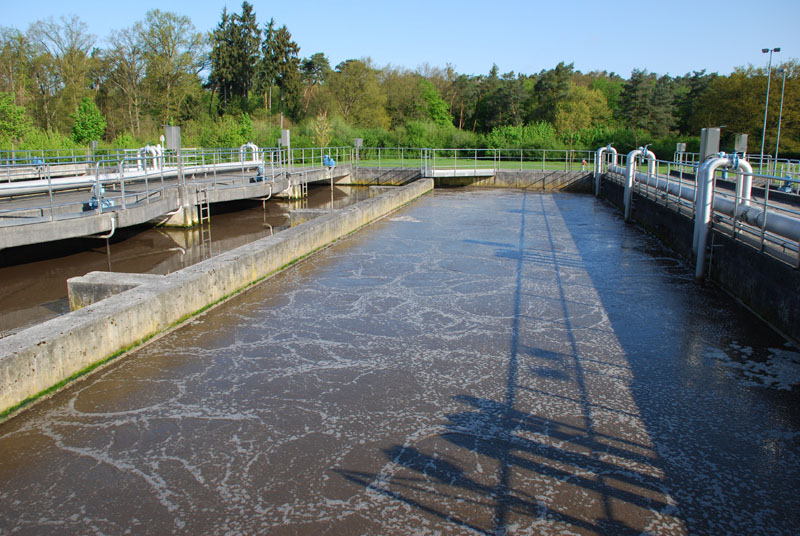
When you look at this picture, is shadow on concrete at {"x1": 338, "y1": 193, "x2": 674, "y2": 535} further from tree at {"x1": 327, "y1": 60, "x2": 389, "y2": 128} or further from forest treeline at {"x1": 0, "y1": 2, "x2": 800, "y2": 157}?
tree at {"x1": 327, "y1": 60, "x2": 389, "y2": 128}

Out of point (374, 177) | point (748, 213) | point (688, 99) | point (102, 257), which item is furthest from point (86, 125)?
point (688, 99)

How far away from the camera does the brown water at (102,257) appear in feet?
35.2

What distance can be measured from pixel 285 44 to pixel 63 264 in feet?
197

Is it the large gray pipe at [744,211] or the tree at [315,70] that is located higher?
the tree at [315,70]

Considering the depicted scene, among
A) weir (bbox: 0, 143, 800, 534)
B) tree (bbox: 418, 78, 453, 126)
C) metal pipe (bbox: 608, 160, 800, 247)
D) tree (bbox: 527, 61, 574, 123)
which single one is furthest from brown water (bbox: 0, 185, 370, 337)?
tree (bbox: 418, 78, 453, 126)

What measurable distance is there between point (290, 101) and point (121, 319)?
64928 millimetres

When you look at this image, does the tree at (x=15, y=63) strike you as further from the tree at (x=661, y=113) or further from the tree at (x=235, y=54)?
the tree at (x=661, y=113)

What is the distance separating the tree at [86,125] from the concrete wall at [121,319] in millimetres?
37362

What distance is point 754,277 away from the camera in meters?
8.87

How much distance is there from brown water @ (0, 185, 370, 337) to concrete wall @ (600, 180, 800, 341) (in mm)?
10389

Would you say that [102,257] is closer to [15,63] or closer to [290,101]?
[15,63]

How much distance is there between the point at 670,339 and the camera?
26.2 feet

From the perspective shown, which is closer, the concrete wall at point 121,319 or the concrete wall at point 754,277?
the concrete wall at point 121,319

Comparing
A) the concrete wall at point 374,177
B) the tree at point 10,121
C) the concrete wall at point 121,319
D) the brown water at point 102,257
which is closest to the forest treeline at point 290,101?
the tree at point 10,121
